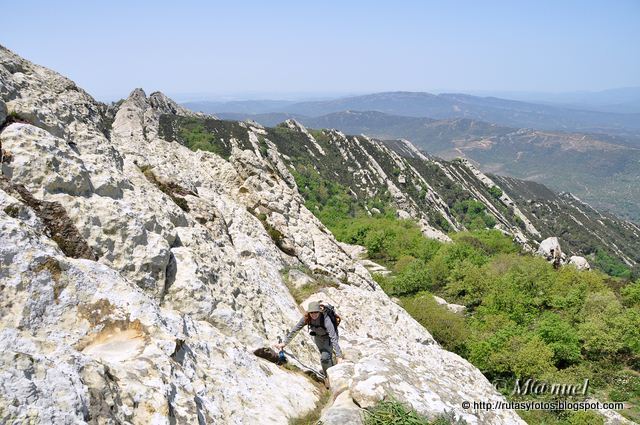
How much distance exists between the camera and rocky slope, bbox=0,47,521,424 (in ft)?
15.8


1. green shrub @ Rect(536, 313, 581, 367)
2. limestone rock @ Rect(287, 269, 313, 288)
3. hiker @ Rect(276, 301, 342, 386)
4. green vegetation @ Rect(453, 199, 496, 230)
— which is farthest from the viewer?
green vegetation @ Rect(453, 199, 496, 230)

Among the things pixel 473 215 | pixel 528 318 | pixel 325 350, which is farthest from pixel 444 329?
pixel 473 215

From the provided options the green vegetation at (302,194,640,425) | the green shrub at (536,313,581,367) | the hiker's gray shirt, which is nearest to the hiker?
the hiker's gray shirt

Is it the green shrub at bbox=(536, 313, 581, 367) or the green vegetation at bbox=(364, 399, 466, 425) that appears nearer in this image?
the green vegetation at bbox=(364, 399, 466, 425)

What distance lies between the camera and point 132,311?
635 cm

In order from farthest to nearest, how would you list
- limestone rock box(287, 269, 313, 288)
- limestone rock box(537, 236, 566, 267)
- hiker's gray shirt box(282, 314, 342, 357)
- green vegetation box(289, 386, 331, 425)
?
limestone rock box(537, 236, 566, 267) → limestone rock box(287, 269, 313, 288) → hiker's gray shirt box(282, 314, 342, 357) → green vegetation box(289, 386, 331, 425)

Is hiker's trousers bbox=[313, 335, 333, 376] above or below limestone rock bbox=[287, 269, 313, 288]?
above

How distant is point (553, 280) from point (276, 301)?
33750 millimetres

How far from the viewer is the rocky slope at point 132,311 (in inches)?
189

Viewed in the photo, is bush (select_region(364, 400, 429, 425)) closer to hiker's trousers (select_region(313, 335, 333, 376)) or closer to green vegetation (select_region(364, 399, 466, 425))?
green vegetation (select_region(364, 399, 466, 425))

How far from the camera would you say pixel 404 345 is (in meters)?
15.6

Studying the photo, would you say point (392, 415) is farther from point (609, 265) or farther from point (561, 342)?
point (609, 265)

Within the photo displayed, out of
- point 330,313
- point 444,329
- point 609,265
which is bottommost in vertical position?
point 609,265

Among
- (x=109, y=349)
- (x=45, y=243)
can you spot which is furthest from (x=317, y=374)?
(x=45, y=243)
